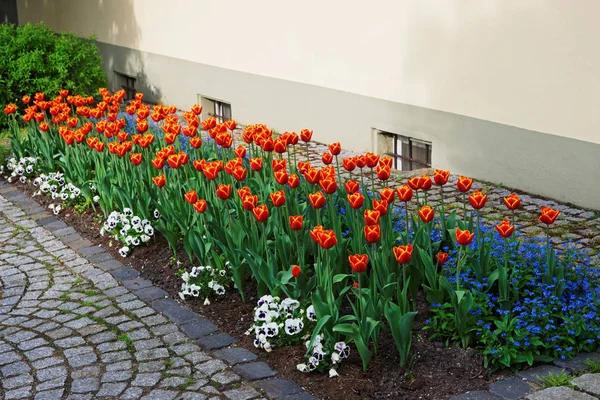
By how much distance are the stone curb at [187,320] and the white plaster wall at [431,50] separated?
3.49 meters

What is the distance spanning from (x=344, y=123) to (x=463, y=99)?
5.77 feet

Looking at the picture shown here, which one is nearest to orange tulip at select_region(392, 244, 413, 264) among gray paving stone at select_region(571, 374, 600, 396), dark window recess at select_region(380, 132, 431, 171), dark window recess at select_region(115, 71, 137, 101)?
gray paving stone at select_region(571, 374, 600, 396)

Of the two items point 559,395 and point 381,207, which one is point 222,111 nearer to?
point 381,207

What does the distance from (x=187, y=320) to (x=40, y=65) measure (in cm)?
660

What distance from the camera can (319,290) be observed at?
4863 mm

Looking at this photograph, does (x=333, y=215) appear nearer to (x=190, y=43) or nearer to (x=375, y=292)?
(x=375, y=292)

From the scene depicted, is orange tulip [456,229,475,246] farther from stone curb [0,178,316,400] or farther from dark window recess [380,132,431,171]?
dark window recess [380,132,431,171]

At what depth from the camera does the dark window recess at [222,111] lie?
1184cm

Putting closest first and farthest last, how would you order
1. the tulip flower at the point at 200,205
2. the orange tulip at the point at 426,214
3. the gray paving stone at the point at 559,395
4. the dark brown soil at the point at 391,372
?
1. the gray paving stone at the point at 559,395
2. the dark brown soil at the point at 391,372
3. the orange tulip at the point at 426,214
4. the tulip flower at the point at 200,205

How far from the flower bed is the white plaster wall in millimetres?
1694

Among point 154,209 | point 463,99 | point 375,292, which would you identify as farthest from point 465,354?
point 463,99

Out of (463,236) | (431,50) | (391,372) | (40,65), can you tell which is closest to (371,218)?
→ (463,236)

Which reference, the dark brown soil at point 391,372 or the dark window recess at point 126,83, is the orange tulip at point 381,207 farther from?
the dark window recess at point 126,83

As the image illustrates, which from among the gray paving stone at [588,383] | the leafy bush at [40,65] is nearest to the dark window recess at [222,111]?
the leafy bush at [40,65]
